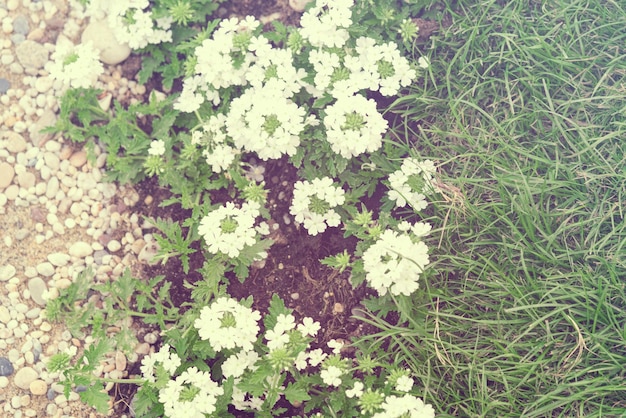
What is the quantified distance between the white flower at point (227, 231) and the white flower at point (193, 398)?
61 cm

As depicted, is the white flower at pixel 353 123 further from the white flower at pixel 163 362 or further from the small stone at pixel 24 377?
the small stone at pixel 24 377

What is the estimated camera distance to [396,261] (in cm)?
319

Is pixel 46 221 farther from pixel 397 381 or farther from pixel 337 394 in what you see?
pixel 397 381

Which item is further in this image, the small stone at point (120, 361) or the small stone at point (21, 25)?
the small stone at point (21, 25)

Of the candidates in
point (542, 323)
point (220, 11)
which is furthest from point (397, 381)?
point (220, 11)

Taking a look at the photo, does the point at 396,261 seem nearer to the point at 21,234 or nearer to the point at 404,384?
the point at 404,384

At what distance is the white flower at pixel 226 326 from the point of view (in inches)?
124

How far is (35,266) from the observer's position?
3.84 m

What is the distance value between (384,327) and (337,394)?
16.1 inches

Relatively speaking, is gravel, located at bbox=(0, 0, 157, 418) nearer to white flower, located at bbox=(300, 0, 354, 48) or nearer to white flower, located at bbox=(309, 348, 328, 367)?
white flower, located at bbox=(309, 348, 328, 367)

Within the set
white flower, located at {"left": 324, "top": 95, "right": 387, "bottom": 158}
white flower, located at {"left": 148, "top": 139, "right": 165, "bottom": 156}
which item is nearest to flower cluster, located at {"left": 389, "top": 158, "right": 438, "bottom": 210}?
white flower, located at {"left": 324, "top": 95, "right": 387, "bottom": 158}

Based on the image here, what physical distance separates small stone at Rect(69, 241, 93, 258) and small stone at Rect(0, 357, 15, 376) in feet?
2.21

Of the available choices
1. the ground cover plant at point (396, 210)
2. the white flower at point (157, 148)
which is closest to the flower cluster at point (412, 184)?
the ground cover plant at point (396, 210)

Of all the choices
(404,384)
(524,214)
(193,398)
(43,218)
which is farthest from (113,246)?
(524,214)
